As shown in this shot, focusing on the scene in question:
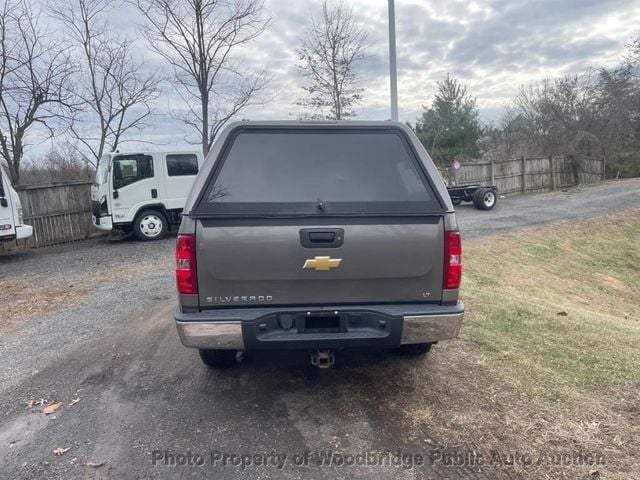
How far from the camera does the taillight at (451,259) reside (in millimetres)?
3029

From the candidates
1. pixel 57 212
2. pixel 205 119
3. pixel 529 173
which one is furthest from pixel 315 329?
Result: pixel 529 173

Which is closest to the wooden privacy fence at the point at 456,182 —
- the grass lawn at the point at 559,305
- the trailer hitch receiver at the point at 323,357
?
the grass lawn at the point at 559,305

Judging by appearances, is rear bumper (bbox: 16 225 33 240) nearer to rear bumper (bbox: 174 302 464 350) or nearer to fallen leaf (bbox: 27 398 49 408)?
fallen leaf (bbox: 27 398 49 408)

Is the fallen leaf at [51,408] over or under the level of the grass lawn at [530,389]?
over

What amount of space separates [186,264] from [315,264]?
828 millimetres

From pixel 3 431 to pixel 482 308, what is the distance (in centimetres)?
478

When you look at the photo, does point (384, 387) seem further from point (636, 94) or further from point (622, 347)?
point (636, 94)

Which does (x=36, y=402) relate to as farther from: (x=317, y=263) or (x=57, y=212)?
(x=57, y=212)

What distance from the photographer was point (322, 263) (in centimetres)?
297

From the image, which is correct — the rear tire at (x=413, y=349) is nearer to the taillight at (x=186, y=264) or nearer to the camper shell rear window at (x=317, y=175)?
the camper shell rear window at (x=317, y=175)

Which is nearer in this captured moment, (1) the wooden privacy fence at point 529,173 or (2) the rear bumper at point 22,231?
(2) the rear bumper at point 22,231

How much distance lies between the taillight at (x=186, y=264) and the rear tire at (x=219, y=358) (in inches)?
38.4

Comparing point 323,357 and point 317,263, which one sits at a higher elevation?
point 317,263

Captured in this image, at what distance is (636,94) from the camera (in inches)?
1130
